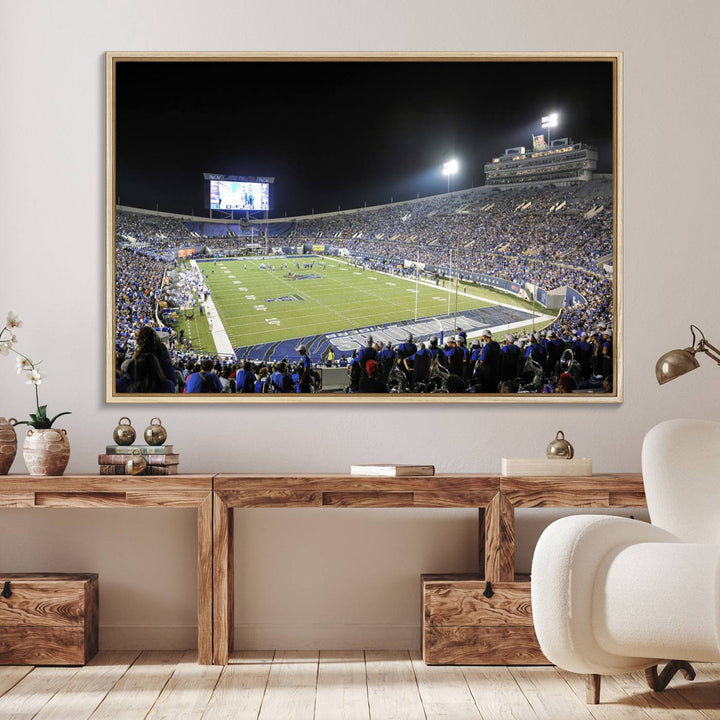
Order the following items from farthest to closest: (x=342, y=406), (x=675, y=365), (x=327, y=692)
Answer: (x=342, y=406)
(x=675, y=365)
(x=327, y=692)

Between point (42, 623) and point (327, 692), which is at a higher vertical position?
point (42, 623)

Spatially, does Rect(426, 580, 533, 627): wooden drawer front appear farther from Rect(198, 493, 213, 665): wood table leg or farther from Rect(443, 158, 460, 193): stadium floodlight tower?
Rect(443, 158, 460, 193): stadium floodlight tower

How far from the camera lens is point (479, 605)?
10.3 ft

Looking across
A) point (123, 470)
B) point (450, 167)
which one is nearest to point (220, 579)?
point (123, 470)

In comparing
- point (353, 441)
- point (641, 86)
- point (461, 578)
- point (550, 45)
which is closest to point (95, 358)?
point (353, 441)

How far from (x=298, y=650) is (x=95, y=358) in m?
1.41

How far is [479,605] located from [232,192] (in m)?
1.86

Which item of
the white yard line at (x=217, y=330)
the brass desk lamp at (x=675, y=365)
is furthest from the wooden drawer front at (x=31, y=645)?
the brass desk lamp at (x=675, y=365)

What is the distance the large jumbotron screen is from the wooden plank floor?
176 centimetres

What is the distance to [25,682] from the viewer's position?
117 inches

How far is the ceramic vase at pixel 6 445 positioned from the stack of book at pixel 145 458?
0.33m

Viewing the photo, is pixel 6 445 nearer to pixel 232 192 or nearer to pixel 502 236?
pixel 232 192

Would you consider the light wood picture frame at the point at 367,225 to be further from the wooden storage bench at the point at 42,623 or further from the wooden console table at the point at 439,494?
the wooden storage bench at the point at 42,623

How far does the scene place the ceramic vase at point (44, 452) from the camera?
324 cm
